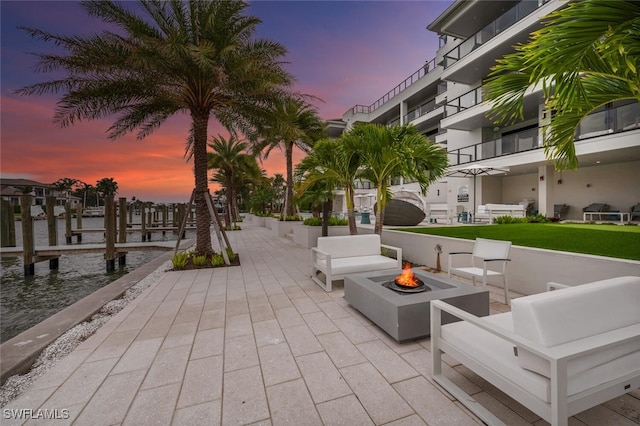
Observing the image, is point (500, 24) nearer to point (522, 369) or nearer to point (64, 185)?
point (522, 369)

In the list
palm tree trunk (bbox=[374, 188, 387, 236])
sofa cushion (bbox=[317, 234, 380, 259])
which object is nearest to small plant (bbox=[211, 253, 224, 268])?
sofa cushion (bbox=[317, 234, 380, 259])

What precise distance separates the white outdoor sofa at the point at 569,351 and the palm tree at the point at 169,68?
6.86 metres

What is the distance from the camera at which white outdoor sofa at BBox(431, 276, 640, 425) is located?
1.58 m

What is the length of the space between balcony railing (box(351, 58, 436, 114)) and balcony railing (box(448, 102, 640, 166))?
44.1 ft

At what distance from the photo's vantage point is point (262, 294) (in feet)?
16.3

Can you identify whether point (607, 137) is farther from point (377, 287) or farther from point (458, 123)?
point (377, 287)

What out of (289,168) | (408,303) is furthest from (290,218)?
(408,303)

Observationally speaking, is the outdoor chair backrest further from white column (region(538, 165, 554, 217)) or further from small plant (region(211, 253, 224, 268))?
white column (region(538, 165, 554, 217))

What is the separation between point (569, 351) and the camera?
156 centimetres

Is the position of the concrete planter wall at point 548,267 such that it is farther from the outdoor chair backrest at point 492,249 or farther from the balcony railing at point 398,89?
the balcony railing at point 398,89

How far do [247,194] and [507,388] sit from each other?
153 ft

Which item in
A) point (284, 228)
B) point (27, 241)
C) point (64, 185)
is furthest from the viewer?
point (64, 185)

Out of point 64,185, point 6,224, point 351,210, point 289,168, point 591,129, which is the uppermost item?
point 64,185

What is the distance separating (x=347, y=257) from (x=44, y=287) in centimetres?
915
